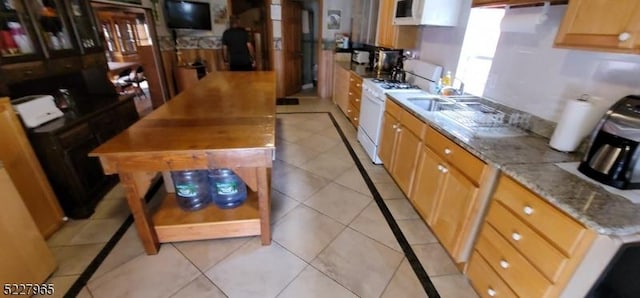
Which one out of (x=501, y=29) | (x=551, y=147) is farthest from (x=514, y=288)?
(x=501, y=29)

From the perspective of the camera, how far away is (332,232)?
2.05 meters

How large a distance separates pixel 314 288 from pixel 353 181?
132 centimetres

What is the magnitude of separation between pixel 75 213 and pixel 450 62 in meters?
3.59

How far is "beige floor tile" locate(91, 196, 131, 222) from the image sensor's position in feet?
7.07

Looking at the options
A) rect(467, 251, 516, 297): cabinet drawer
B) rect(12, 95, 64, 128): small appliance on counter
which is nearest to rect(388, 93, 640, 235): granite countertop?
rect(467, 251, 516, 297): cabinet drawer

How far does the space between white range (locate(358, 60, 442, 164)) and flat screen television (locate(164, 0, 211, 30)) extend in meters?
3.63

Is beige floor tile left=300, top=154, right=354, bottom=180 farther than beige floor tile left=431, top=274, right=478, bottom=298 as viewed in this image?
Yes

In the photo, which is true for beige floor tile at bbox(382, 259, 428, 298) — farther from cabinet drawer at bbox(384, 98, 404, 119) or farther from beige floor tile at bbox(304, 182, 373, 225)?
cabinet drawer at bbox(384, 98, 404, 119)

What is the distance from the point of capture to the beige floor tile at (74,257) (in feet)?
5.49

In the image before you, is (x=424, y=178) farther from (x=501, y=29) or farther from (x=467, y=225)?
(x=501, y=29)

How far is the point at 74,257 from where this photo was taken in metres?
1.77

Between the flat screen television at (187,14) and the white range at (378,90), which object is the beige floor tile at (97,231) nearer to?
the white range at (378,90)

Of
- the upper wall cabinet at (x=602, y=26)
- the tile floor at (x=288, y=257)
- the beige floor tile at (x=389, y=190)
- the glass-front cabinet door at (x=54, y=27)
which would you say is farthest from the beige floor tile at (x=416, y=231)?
the glass-front cabinet door at (x=54, y=27)

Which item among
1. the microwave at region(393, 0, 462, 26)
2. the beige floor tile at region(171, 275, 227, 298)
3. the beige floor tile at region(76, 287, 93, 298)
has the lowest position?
the beige floor tile at region(171, 275, 227, 298)
